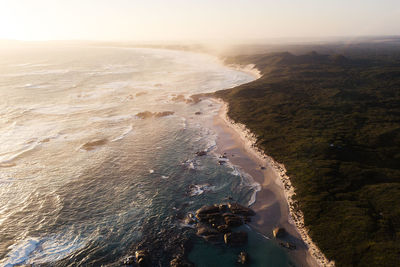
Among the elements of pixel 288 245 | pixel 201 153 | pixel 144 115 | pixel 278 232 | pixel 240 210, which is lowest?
pixel 288 245

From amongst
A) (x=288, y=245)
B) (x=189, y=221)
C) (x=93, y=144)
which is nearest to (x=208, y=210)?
(x=189, y=221)

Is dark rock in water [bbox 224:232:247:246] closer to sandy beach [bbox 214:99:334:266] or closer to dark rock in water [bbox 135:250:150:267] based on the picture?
sandy beach [bbox 214:99:334:266]

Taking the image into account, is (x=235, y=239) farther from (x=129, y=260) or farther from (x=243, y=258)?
(x=129, y=260)

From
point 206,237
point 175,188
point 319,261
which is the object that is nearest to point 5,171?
point 175,188

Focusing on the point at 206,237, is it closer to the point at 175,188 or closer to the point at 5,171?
the point at 175,188

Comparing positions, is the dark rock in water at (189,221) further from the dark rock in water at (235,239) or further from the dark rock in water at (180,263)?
the dark rock in water at (180,263)

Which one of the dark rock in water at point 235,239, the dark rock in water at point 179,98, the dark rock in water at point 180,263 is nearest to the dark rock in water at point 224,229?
the dark rock in water at point 235,239

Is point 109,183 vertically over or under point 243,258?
over
